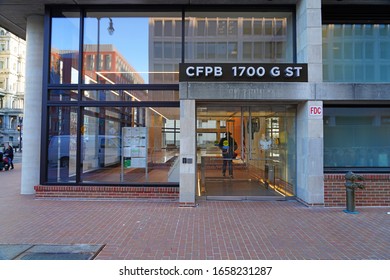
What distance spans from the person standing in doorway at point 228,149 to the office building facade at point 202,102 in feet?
0.12

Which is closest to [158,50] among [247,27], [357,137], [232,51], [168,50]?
[168,50]

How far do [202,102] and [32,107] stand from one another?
6088mm

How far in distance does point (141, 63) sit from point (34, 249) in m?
6.57

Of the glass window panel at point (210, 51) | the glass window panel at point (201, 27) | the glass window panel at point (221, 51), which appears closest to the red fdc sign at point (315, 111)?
the glass window panel at point (221, 51)

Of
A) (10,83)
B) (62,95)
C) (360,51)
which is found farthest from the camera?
(10,83)

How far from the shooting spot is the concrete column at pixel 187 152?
25.7 feet

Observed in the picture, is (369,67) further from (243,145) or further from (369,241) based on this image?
(369,241)

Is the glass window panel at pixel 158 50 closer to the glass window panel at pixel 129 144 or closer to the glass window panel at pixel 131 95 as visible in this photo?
the glass window panel at pixel 131 95

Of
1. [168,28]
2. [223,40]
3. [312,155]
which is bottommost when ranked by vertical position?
[312,155]

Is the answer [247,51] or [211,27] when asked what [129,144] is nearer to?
[211,27]

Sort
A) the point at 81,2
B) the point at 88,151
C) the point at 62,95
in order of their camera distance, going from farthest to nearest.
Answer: the point at 88,151 < the point at 62,95 < the point at 81,2

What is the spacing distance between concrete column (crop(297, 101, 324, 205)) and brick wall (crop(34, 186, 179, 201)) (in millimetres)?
3926

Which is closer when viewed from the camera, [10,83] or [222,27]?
[222,27]

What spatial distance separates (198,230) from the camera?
5.72 metres
